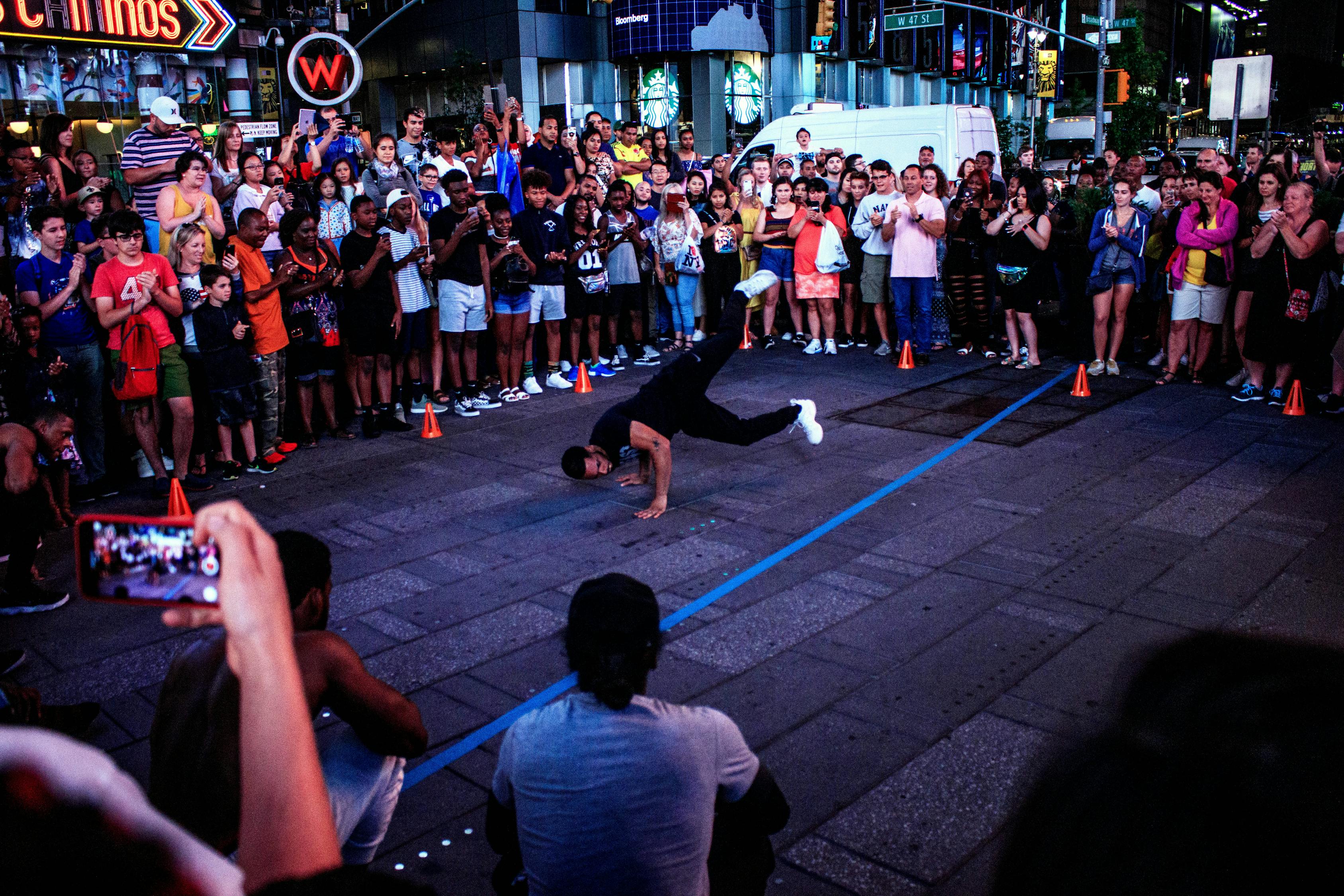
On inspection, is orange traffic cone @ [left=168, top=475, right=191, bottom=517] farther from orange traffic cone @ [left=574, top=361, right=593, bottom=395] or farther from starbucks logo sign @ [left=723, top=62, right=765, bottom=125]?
starbucks logo sign @ [left=723, top=62, right=765, bottom=125]

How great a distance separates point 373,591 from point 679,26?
1339 inches

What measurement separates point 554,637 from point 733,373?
6.81 meters

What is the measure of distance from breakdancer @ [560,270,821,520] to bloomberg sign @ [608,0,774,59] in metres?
30.9

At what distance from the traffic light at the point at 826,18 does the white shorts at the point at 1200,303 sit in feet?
105

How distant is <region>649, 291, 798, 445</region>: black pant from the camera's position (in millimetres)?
7742

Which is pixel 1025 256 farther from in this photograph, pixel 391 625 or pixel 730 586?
pixel 391 625

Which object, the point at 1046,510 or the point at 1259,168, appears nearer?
the point at 1046,510

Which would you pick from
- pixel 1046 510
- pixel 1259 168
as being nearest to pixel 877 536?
pixel 1046 510

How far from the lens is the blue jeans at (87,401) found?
817 cm

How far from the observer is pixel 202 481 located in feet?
27.9

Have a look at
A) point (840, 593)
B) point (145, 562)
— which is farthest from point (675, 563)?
point (145, 562)

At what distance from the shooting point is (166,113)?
10.3 m

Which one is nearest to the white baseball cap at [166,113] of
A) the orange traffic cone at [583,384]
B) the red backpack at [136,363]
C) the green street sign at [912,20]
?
the red backpack at [136,363]

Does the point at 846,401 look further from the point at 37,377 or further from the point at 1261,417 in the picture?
the point at 37,377
